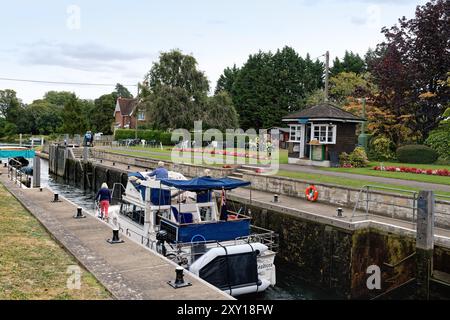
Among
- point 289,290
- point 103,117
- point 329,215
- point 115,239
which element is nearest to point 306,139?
point 329,215

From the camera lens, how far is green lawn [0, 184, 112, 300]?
8.11 m

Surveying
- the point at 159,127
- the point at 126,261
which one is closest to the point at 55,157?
the point at 159,127

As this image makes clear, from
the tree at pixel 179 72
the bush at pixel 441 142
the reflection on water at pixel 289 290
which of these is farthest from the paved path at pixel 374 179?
the tree at pixel 179 72

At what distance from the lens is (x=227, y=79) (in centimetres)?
9669

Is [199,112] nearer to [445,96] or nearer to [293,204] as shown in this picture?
[445,96]

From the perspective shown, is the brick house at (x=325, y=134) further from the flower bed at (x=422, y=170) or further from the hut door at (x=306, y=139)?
the flower bed at (x=422, y=170)

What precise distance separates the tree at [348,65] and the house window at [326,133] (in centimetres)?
5624

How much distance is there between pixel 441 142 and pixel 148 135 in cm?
4353

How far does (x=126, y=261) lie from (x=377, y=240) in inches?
318

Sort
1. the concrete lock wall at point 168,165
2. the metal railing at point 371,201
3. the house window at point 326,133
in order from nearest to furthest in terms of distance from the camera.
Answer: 1. the metal railing at point 371,201
2. the concrete lock wall at point 168,165
3. the house window at point 326,133

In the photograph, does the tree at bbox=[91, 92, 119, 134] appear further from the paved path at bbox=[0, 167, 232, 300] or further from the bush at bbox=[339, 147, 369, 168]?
the paved path at bbox=[0, 167, 232, 300]

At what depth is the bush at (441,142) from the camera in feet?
99.3

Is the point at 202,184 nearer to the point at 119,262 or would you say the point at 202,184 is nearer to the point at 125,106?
the point at 119,262

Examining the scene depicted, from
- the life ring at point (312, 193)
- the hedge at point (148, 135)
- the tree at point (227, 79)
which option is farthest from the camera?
the tree at point (227, 79)
